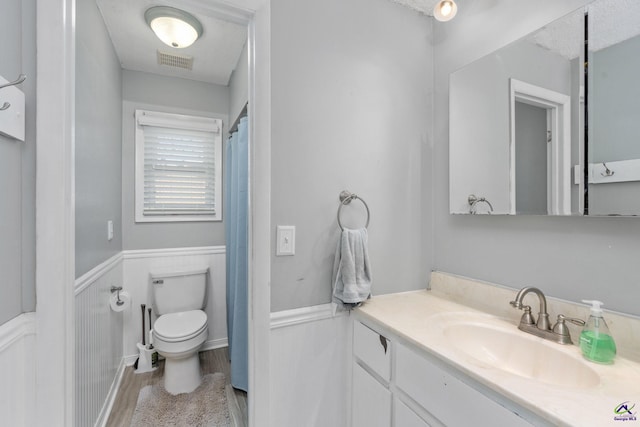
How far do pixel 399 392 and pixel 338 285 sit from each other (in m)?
0.45

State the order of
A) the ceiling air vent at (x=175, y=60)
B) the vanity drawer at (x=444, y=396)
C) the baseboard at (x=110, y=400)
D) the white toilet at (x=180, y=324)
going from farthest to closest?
the ceiling air vent at (x=175, y=60) < the white toilet at (x=180, y=324) < the baseboard at (x=110, y=400) < the vanity drawer at (x=444, y=396)

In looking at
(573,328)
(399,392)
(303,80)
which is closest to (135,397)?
(399,392)

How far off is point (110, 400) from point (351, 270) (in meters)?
1.88

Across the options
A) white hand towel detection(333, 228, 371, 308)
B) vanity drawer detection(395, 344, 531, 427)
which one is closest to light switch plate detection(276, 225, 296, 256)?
white hand towel detection(333, 228, 371, 308)

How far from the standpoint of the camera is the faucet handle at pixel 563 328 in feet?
3.04

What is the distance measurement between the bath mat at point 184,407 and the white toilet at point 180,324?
7 centimetres

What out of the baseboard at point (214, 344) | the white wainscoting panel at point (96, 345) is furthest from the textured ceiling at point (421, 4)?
the baseboard at point (214, 344)

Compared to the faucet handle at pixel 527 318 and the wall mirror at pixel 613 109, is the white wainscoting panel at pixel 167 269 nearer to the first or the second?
the faucet handle at pixel 527 318

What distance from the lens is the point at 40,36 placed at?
0.87 metres

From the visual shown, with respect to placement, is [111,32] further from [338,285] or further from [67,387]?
[338,285]

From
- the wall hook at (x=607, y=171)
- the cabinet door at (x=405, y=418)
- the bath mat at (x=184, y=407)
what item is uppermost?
the wall hook at (x=607, y=171)

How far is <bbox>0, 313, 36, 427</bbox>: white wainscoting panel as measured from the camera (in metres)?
0.76

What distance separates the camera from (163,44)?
82.4 inches

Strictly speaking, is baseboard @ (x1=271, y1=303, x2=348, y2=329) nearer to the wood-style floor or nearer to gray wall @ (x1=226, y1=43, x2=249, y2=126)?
the wood-style floor
